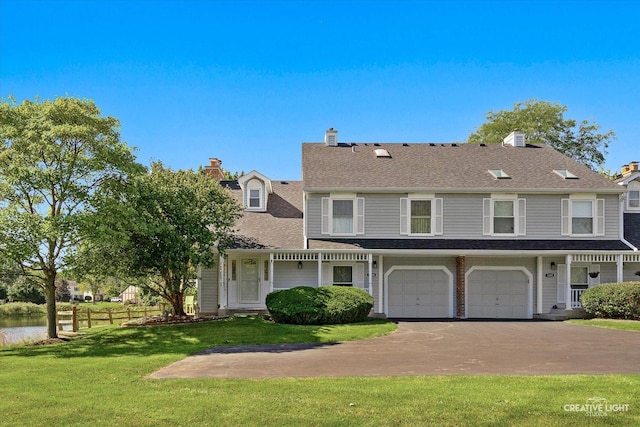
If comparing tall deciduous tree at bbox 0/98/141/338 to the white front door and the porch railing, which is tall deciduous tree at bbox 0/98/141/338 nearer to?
the white front door

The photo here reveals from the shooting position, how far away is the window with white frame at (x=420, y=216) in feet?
81.0

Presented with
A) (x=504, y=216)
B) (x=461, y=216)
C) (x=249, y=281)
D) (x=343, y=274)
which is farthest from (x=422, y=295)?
(x=249, y=281)

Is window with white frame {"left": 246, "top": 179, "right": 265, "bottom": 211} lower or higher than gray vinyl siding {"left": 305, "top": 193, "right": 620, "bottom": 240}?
higher

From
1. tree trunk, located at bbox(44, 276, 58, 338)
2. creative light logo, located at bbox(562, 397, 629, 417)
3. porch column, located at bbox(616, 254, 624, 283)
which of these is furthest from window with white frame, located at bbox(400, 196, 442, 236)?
creative light logo, located at bbox(562, 397, 629, 417)

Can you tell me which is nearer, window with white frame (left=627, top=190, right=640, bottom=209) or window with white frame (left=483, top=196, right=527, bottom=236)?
window with white frame (left=483, top=196, right=527, bottom=236)

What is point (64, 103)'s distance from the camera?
1900 centimetres

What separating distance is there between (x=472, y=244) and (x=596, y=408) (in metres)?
16.1

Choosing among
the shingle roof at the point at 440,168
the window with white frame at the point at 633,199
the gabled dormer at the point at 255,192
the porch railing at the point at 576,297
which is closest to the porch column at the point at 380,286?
the shingle roof at the point at 440,168

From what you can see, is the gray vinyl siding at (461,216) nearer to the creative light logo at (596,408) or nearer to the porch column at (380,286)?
the porch column at (380,286)

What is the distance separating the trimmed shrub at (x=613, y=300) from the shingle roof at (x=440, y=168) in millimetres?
4546

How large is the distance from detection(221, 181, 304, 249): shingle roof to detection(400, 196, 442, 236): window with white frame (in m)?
4.50

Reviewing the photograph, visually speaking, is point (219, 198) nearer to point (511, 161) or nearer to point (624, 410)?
point (511, 161)

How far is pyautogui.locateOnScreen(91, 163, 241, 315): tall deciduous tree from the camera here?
19.8 m

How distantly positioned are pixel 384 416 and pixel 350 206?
1714cm
